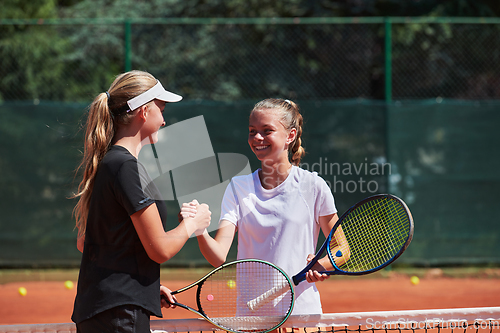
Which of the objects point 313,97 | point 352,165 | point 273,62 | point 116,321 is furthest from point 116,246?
point 273,62

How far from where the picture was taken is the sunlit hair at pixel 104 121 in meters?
1.62

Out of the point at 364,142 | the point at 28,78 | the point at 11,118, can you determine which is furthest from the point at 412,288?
the point at 28,78

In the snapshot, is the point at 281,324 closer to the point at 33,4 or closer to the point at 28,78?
the point at 28,78

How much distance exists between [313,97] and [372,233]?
20.2 feet

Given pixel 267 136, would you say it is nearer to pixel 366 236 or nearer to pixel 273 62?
pixel 366 236

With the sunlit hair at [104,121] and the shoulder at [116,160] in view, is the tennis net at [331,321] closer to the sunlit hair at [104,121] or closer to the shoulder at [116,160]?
the sunlit hair at [104,121]

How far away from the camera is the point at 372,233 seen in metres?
2.26

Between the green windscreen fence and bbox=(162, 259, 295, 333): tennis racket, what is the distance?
3.92 m

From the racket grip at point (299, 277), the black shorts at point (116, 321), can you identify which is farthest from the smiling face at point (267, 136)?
the black shorts at point (116, 321)

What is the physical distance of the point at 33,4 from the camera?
9.90 meters

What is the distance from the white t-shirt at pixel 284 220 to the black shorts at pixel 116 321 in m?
0.59

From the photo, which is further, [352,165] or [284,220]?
[352,165]

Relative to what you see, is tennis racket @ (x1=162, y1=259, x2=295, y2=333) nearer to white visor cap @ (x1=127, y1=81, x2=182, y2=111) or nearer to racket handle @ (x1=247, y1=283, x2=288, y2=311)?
racket handle @ (x1=247, y1=283, x2=288, y2=311)

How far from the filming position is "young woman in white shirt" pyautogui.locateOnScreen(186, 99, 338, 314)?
193 centimetres
